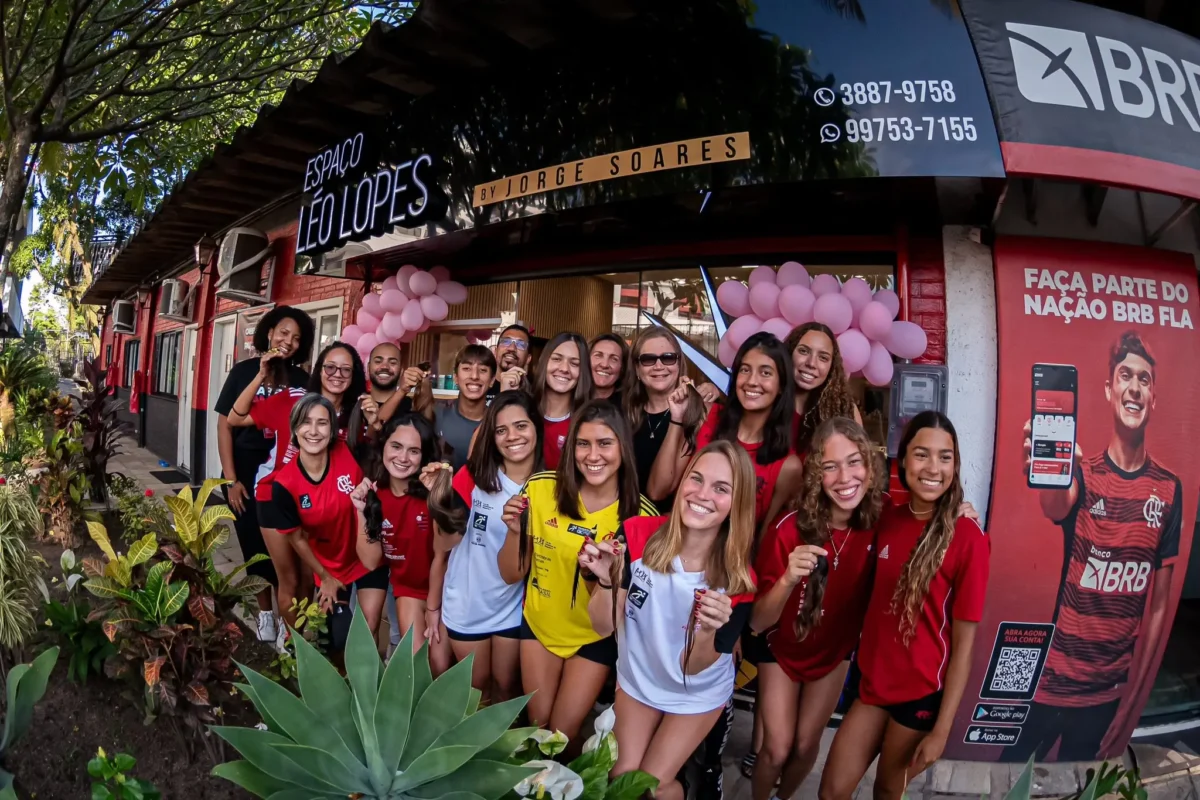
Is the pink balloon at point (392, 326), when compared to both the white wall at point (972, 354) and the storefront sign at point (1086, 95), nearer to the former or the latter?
the white wall at point (972, 354)

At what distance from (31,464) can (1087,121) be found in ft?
25.0

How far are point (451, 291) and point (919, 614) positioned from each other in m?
4.11

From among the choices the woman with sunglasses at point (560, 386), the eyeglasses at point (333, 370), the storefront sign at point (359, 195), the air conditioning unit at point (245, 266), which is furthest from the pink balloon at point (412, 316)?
the air conditioning unit at point (245, 266)

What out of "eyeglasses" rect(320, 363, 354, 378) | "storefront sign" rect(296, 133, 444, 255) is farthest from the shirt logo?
"storefront sign" rect(296, 133, 444, 255)

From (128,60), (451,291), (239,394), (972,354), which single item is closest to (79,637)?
(239,394)

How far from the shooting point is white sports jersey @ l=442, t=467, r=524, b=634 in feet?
8.22

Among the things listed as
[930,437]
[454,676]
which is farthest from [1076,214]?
[454,676]

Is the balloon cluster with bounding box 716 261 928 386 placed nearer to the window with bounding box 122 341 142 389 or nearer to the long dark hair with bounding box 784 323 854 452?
the long dark hair with bounding box 784 323 854 452

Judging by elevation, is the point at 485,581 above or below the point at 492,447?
below

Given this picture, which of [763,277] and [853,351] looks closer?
[853,351]

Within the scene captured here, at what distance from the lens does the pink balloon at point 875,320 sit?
2998mm

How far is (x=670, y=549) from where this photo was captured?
6.91 feet

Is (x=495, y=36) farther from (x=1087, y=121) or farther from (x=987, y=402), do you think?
(x=987, y=402)

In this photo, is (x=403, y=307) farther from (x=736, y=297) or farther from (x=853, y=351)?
(x=853, y=351)
